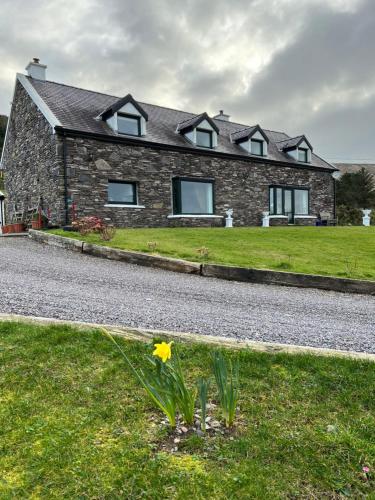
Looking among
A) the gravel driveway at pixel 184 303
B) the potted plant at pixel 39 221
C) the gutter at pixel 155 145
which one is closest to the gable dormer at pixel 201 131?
the gutter at pixel 155 145

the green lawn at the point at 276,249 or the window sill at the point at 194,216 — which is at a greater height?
the window sill at the point at 194,216

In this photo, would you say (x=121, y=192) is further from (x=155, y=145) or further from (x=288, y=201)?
(x=288, y=201)

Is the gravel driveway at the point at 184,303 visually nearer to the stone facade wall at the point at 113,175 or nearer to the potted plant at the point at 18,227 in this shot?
the stone facade wall at the point at 113,175

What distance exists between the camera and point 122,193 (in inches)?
656

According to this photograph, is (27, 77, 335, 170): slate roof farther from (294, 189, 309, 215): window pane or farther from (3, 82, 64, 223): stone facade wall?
(294, 189, 309, 215): window pane

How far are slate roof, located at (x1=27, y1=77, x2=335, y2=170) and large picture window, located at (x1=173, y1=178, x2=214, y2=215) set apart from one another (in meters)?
1.86

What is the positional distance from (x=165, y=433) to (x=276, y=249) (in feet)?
31.0

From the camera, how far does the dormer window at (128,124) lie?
16891 millimetres

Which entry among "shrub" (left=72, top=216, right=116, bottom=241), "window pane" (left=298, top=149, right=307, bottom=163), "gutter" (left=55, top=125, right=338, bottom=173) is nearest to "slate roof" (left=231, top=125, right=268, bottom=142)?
"gutter" (left=55, top=125, right=338, bottom=173)

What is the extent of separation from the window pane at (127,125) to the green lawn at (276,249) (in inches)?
254

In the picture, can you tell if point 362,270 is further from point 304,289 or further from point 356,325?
point 356,325

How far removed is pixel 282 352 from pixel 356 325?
218 centimetres

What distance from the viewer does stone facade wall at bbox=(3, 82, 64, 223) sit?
15023 millimetres

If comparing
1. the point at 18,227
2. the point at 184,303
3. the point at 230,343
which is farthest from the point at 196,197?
the point at 230,343
